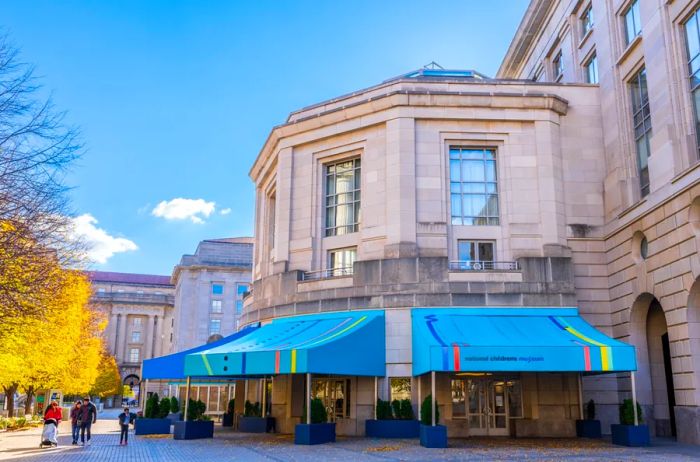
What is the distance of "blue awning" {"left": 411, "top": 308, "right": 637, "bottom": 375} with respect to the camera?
19.3 meters

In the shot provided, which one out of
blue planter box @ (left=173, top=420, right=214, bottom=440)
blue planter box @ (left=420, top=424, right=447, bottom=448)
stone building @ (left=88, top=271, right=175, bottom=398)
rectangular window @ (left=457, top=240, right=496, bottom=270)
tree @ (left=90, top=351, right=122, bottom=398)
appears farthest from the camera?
stone building @ (left=88, top=271, right=175, bottom=398)

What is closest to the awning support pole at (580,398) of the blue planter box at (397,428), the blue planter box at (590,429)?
the blue planter box at (590,429)

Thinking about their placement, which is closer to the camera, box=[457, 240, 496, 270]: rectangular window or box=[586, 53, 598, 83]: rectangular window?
box=[457, 240, 496, 270]: rectangular window

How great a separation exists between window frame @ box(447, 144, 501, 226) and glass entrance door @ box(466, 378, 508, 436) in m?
6.13

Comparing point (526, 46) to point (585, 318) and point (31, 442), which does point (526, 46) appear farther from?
point (31, 442)

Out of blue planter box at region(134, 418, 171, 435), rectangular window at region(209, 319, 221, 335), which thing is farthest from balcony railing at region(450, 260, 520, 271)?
rectangular window at region(209, 319, 221, 335)

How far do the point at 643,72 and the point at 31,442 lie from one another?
26.2m

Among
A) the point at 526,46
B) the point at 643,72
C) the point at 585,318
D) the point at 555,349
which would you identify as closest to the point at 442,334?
the point at 555,349

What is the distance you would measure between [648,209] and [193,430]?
690 inches

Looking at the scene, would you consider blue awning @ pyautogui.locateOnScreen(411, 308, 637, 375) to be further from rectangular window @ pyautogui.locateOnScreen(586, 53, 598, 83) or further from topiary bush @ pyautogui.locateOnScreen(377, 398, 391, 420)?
rectangular window @ pyautogui.locateOnScreen(586, 53, 598, 83)

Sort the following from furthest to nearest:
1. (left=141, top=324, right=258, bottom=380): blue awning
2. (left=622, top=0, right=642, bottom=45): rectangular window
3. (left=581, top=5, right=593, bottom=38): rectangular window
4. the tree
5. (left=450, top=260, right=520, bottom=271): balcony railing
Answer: the tree < (left=581, top=5, right=593, bottom=38): rectangular window < (left=141, top=324, right=258, bottom=380): blue awning < (left=450, top=260, right=520, bottom=271): balcony railing < (left=622, top=0, right=642, bottom=45): rectangular window

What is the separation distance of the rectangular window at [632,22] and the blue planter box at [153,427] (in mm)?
23883

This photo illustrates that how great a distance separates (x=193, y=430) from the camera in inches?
923

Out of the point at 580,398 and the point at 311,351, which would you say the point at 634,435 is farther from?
the point at 311,351
